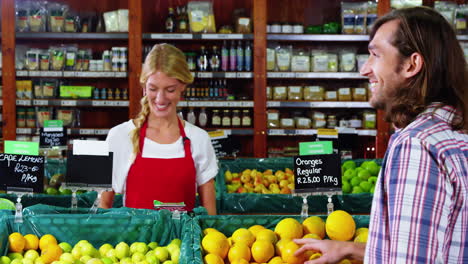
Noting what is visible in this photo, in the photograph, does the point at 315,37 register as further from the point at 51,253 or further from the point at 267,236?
the point at 51,253

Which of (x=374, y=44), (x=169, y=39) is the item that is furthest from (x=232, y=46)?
(x=374, y=44)

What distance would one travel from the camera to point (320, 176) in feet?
6.68

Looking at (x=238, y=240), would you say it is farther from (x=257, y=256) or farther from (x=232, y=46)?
(x=232, y=46)

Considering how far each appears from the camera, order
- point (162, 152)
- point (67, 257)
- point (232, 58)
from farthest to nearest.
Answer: point (232, 58)
point (162, 152)
point (67, 257)

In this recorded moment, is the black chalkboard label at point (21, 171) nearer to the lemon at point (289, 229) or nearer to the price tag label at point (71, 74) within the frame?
the lemon at point (289, 229)

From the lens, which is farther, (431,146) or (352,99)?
(352,99)

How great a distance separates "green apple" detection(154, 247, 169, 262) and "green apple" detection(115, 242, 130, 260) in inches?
4.3

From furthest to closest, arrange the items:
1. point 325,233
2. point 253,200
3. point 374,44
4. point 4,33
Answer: point 4,33, point 253,200, point 325,233, point 374,44

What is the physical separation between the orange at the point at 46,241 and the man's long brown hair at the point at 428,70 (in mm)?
1222

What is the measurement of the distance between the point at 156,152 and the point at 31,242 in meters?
0.67

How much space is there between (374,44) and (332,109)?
13.6ft

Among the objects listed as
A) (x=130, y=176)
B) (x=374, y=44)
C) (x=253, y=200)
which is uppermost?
(x=374, y=44)

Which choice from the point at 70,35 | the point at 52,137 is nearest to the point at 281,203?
the point at 52,137

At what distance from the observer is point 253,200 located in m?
2.84
